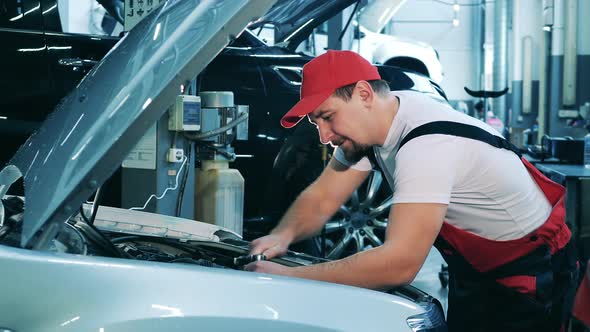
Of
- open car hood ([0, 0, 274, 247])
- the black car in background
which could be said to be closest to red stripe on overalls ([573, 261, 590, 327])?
open car hood ([0, 0, 274, 247])

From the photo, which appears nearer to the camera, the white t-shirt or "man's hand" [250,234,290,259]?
the white t-shirt

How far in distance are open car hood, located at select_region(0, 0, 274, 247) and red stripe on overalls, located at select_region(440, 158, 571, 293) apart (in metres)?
0.99

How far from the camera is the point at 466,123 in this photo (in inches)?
88.1

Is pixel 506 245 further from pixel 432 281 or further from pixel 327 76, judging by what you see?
pixel 432 281

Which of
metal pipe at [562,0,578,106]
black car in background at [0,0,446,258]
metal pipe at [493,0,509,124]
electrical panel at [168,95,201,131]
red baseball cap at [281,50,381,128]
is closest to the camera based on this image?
red baseball cap at [281,50,381,128]

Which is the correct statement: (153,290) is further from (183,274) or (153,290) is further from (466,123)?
(466,123)

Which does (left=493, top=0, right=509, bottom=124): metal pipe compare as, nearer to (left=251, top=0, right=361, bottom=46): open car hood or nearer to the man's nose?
(left=251, top=0, right=361, bottom=46): open car hood

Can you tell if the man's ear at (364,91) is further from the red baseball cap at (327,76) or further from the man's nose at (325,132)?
the man's nose at (325,132)

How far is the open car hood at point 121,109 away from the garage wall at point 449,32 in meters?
22.5

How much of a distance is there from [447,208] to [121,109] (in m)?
0.99

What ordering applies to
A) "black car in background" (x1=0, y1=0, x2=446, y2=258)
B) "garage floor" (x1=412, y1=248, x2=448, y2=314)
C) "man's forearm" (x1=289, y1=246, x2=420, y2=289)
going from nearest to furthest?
"man's forearm" (x1=289, y1=246, x2=420, y2=289), "black car in background" (x1=0, y1=0, x2=446, y2=258), "garage floor" (x1=412, y1=248, x2=448, y2=314)

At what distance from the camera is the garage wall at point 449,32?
937 inches

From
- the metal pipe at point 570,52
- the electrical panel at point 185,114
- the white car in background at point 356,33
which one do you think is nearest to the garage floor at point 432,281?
the white car in background at point 356,33

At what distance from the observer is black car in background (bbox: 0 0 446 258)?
452 cm
